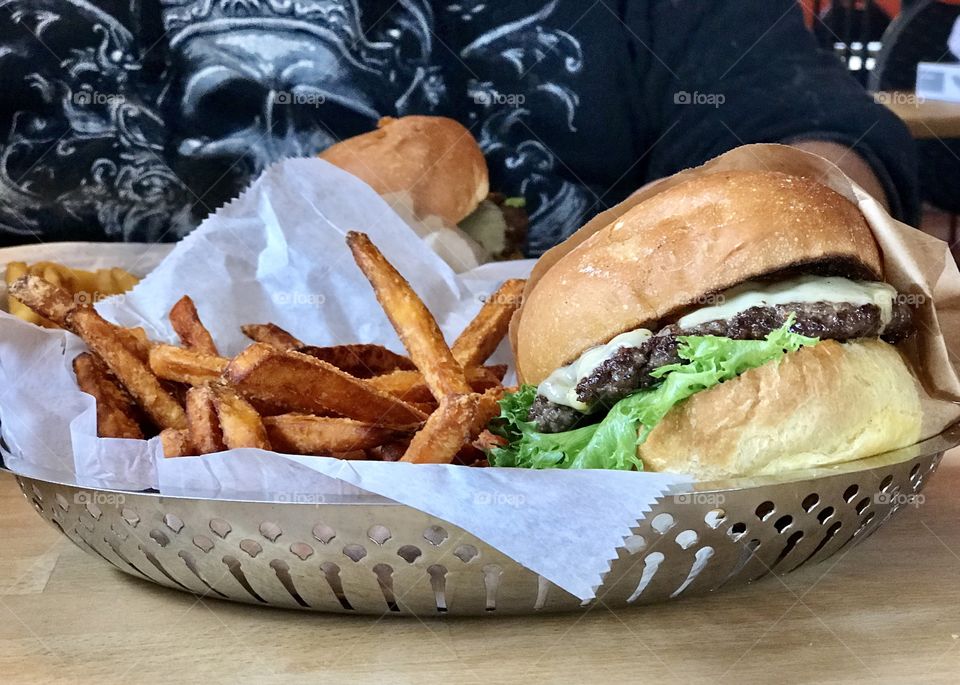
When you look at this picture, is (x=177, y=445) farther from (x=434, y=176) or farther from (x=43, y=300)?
(x=434, y=176)

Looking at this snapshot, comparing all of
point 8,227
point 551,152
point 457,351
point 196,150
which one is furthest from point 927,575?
point 8,227

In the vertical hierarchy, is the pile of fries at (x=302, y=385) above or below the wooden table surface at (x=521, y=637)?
above

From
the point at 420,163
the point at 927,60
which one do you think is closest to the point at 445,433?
the point at 420,163

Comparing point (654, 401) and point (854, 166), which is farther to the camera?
point (854, 166)

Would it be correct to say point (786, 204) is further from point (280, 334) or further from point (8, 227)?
point (8, 227)

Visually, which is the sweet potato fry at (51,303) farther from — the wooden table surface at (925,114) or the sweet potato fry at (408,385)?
the wooden table surface at (925,114)

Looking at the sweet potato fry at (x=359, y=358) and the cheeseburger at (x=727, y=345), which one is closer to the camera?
the cheeseburger at (x=727, y=345)

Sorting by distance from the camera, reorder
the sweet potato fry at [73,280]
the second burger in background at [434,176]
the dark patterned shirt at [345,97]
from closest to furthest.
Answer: the sweet potato fry at [73,280]
the second burger in background at [434,176]
the dark patterned shirt at [345,97]

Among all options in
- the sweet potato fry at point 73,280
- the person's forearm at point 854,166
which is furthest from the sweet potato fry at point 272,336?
the person's forearm at point 854,166
